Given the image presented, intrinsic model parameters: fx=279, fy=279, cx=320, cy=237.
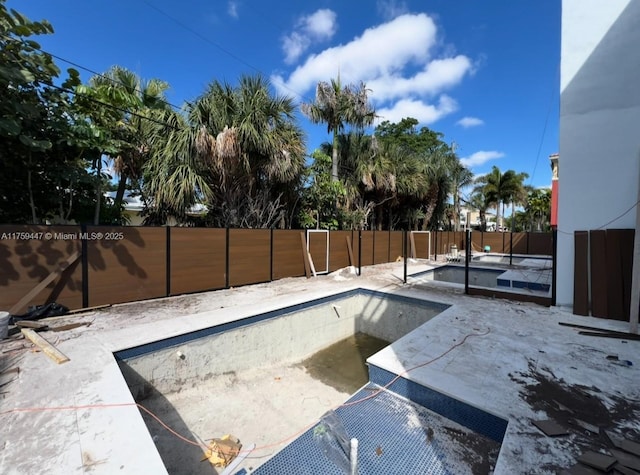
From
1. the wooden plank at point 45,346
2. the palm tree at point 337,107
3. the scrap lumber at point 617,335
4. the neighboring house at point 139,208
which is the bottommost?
the scrap lumber at point 617,335

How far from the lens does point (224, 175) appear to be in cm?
792

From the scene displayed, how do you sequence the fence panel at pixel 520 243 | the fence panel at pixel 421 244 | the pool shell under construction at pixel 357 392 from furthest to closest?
the fence panel at pixel 520 243, the fence panel at pixel 421 244, the pool shell under construction at pixel 357 392

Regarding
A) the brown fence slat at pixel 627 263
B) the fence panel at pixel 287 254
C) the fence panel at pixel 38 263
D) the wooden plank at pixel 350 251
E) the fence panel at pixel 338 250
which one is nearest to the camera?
the fence panel at pixel 38 263

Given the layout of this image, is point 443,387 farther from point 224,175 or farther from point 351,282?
point 224,175

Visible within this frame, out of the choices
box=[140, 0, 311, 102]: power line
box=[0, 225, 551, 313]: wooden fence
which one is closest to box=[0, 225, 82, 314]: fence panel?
box=[0, 225, 551, 313]: wooden fence

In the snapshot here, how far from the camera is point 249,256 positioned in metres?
7.68

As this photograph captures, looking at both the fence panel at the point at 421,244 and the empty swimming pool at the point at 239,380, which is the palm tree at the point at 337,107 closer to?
the fence panel at the point at 421,244

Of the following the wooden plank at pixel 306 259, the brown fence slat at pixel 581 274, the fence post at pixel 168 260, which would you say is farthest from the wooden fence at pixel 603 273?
the fence post at pixel 168 260

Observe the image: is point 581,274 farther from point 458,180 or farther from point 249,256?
point 458,180

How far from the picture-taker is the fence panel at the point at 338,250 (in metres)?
9.97

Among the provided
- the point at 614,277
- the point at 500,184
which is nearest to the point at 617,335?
the point at 614,277

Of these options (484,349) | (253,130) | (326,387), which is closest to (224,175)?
(253,130)

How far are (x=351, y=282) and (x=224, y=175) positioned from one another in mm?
4764

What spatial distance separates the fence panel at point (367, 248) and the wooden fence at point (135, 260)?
232 centimetres
